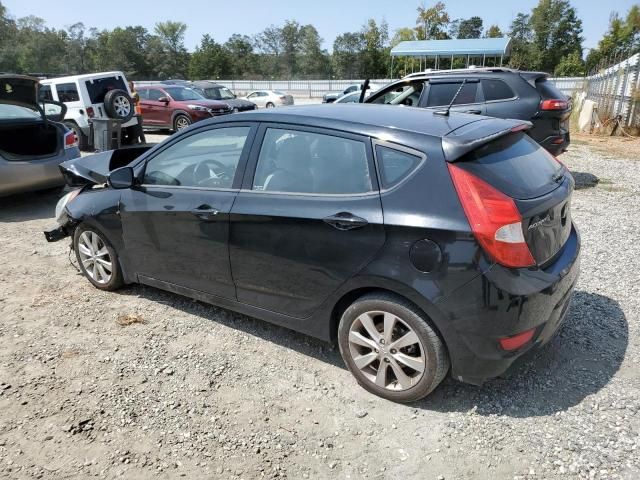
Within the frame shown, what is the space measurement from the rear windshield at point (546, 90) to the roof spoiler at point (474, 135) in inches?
192

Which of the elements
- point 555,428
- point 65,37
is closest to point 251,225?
point 555,428

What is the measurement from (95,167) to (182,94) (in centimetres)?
1248

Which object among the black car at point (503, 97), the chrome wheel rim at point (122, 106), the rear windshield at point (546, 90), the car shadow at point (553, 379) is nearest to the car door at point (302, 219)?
the car shadow at point (553, 379)

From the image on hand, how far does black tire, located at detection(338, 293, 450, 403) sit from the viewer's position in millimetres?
2584

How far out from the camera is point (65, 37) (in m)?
70.8

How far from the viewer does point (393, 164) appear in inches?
106

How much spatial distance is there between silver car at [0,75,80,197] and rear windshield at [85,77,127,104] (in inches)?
175

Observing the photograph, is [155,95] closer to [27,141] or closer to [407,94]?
[27,141]

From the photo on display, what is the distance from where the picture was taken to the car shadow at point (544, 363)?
2805 millimetres

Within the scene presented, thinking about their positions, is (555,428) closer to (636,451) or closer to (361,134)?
(636,451)

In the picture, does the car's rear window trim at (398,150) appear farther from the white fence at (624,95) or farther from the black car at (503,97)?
the white fence at (624,95)

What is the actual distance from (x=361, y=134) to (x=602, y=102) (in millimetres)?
18342

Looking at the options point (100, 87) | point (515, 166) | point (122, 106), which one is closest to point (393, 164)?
point (515, 166)

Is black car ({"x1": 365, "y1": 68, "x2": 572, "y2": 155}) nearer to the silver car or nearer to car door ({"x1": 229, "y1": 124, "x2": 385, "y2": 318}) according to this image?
car door ({"x1": 229, "y1": 124, "x2": 385, "y2": 318})
